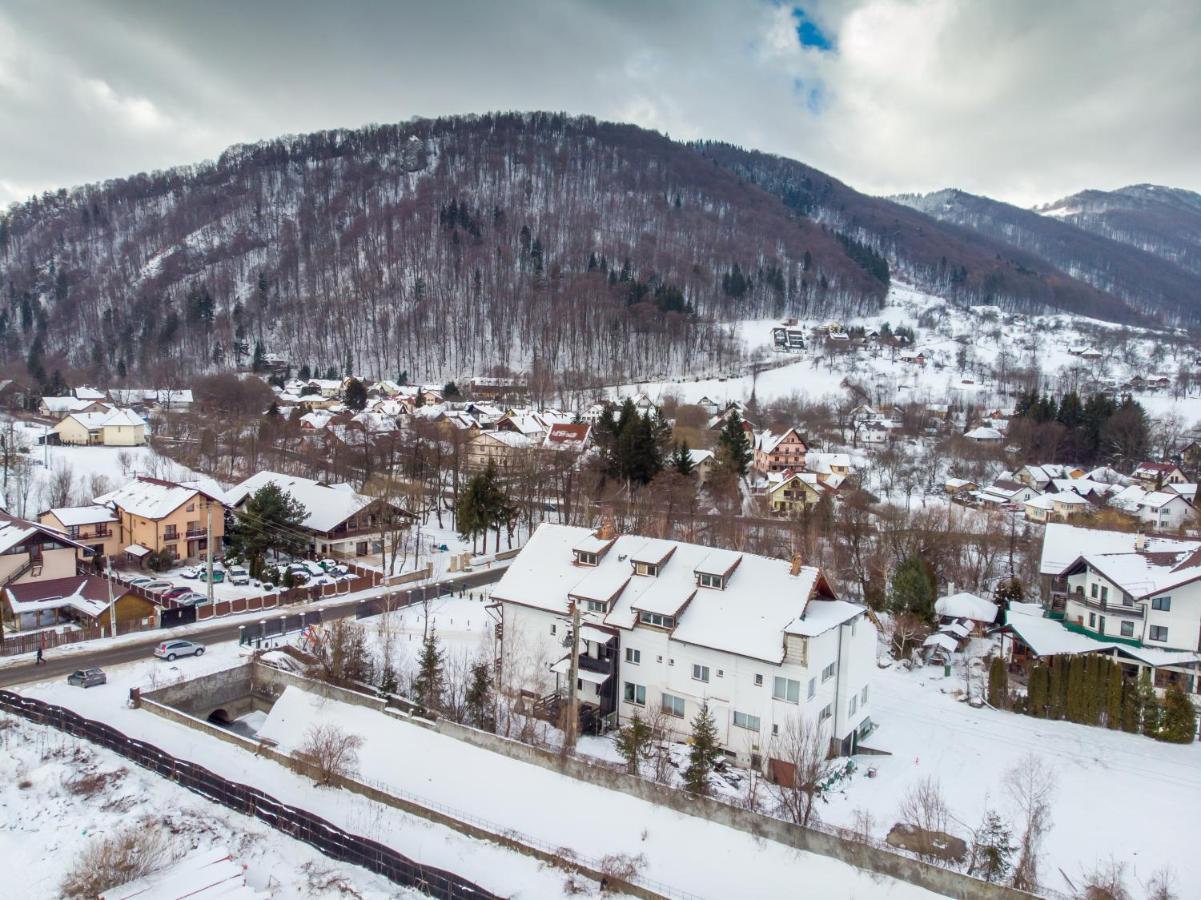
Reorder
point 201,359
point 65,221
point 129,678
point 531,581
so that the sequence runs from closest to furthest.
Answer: point 129,678, point 531,581, point 201,359, point 65,221

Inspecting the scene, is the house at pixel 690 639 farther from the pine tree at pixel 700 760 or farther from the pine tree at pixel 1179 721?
the pine tree at pixel 1179 721

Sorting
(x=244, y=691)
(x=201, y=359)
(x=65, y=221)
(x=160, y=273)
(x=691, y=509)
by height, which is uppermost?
(x=65, y=221)

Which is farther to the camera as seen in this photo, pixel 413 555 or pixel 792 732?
pixel 413 555

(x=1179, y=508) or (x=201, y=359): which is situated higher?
(x=201, y=359)

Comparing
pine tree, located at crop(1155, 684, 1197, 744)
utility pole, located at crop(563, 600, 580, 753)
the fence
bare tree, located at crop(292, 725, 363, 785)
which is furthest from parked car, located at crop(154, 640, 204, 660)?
pine tree, located at crop(1155, 684, 1197, 744)

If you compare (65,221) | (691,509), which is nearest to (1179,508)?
(691,509)

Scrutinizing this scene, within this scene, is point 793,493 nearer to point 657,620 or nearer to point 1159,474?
point 1159,474

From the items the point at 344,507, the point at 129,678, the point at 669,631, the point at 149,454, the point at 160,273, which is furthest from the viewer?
the point at 160,273

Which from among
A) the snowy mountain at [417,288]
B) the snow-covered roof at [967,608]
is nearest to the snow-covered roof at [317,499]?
the snow-covered roof at [967,608]

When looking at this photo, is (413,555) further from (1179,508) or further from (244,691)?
(1179,508)
